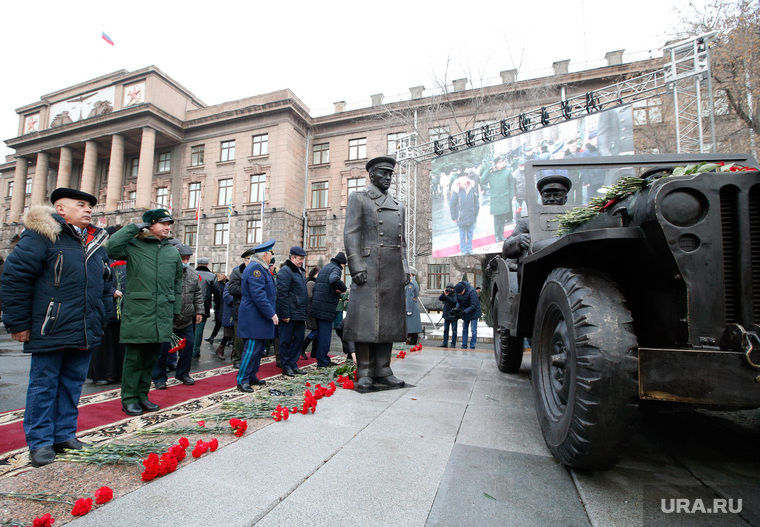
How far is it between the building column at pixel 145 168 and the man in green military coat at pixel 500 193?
2574 cm

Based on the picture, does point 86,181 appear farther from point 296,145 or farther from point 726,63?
point 726,63

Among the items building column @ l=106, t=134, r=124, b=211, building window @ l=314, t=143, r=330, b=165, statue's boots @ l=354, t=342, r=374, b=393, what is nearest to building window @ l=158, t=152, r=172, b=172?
building column @ l=106, t=134, r=124, b=211

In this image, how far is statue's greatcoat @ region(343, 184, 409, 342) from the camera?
4078mm

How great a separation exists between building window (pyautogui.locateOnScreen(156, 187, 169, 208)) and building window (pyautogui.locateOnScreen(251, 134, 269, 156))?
909cm

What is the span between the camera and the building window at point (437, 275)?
84.8 ft

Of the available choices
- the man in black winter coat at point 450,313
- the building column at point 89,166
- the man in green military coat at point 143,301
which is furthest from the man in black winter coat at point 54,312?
the building column at point 89,166

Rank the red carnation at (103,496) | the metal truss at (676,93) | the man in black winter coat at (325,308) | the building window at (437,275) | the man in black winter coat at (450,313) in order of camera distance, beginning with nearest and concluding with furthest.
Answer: the red carnation at (103,496) < the man in black winter coat at (325,308) < the man in black winter coat at (450,313) < the metal truss at (676,93) < the building window at (437,275)

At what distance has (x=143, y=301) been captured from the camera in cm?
370

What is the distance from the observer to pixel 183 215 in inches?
1205

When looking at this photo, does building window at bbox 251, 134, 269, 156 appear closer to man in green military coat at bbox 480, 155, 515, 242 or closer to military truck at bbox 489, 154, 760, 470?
man in green military coat at bbox 480, 155, 515, 242

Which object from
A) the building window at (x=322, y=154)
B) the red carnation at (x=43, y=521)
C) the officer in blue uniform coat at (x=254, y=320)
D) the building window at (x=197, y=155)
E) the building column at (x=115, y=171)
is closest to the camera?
the red carnation at (x=43, y=521)

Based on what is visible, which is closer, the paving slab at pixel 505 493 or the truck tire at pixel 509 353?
the paving slab at pixel 505 493

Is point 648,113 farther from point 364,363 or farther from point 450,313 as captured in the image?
point 364,363

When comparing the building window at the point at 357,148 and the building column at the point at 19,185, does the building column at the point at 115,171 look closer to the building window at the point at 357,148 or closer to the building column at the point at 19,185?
the building column at the point at 19,185
